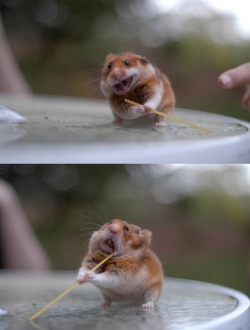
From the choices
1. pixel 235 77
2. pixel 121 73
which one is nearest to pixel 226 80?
pixel 235 77

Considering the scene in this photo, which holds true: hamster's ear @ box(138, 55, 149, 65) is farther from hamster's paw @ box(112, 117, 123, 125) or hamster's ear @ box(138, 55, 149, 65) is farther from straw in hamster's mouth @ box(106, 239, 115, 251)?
straw in hamster's mouth @ box(106, 239, 115, 251)

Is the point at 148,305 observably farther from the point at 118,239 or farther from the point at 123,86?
the point at 123,86

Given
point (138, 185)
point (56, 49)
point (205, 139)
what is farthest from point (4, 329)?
point (56, 49)

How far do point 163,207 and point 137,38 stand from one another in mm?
655

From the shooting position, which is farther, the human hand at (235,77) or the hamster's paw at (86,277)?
the human hand at (235,77)

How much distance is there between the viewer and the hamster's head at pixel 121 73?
0.67 meters

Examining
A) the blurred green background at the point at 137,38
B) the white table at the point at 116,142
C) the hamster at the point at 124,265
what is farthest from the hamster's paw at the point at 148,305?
the blurred green background at the point at 137,38

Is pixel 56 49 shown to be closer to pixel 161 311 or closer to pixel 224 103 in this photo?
pixel 224 103

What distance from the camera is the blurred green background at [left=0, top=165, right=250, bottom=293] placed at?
244 centimetres

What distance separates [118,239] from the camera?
643mm

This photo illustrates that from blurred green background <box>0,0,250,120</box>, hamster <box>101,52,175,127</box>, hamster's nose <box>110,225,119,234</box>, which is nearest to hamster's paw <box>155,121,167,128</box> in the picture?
hamster <box>101,52,175,127</box>

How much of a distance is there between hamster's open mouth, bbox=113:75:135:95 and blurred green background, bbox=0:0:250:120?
77.1 inches

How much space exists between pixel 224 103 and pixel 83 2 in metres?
0.70

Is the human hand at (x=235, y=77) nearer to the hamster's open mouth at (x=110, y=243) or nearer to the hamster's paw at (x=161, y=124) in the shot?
the hamster's paw at (x=161, y=124)
